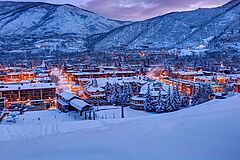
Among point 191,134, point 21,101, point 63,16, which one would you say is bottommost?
point 21,101

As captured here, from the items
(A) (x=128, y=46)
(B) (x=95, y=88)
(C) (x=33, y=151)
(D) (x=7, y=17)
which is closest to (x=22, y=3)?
(D) (x=7, y=17)

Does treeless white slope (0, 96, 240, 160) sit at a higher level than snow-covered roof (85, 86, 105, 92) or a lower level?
higher

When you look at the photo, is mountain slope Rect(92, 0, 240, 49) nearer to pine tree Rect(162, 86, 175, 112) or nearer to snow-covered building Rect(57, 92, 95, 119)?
pine tree Rect(162, 86, 175, 112)

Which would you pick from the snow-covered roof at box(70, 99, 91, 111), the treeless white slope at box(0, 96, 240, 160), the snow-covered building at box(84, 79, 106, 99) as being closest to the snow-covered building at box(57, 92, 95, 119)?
the snow-covered roof at box(70, 99, 91, 111)

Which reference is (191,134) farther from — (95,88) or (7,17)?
(7,17)

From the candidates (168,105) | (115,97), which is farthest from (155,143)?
(115,97)

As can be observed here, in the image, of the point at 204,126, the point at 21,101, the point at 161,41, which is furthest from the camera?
the point at 161,41
